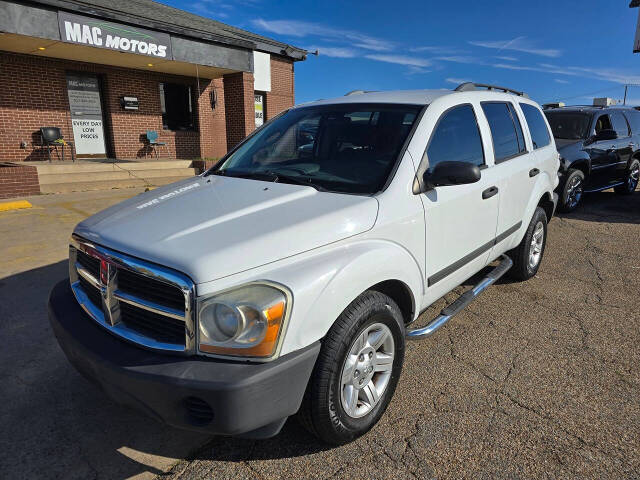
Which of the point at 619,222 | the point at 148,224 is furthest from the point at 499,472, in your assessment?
the point at 619,222

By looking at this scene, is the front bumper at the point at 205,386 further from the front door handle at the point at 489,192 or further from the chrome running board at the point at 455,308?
the front door handle at the point at 489,192

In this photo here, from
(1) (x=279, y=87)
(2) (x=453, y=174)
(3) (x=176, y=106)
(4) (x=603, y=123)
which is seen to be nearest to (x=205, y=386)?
(2) (x=453, y=174)

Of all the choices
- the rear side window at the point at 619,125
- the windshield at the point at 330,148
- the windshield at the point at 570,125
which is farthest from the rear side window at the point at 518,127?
the rear side window at the point at 619,125

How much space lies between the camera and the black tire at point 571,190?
25.7ft

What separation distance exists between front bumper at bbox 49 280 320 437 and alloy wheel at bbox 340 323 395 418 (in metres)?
0.33

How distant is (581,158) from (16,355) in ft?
28.3

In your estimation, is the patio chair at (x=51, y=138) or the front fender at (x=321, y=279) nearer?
the front fender at (x=321, y=279)

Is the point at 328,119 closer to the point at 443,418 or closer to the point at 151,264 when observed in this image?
the point at 151,264

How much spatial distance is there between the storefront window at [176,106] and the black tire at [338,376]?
44.3 feet

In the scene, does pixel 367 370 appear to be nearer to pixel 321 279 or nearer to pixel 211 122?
pixel 321 279

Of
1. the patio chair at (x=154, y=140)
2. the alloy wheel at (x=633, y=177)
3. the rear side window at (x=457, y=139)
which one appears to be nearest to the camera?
the rear side window at (x=457, y=139)

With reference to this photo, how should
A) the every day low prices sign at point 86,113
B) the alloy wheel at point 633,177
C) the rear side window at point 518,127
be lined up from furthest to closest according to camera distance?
the every day low prices sign at point 86,113 → the alloy wheel at point 633,177 → the rear side window at point 518,127

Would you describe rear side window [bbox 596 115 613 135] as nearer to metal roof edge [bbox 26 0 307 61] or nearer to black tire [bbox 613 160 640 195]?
black tire [bbox 613 160 640 195]

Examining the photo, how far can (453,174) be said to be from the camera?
8.51ft
